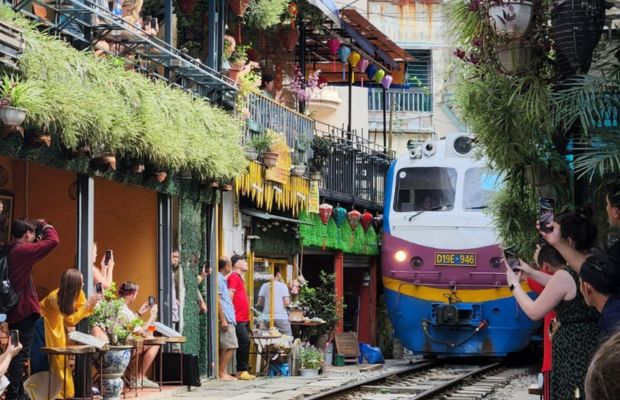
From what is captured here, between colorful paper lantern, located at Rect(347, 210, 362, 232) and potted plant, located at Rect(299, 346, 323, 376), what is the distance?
5275 millimetres

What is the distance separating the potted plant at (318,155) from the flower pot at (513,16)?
13.4m

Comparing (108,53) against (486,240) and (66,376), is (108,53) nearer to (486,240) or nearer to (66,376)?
(66,376)

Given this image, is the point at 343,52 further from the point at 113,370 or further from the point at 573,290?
the point at 573,290

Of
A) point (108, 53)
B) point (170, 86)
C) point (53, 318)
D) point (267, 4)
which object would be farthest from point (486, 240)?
point (53, 318)

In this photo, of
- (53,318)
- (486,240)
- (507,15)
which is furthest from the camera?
(486,240)

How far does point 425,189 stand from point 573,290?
1533 centimetres

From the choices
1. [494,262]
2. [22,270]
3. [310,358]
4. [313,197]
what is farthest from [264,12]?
[22,270]

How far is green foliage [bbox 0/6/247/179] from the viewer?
11008 mm

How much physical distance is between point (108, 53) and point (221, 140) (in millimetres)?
3048

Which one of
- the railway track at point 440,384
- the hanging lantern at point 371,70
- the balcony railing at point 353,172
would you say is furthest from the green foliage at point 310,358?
the hanging lantern at point 371,70

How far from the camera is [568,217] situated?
23.2ft

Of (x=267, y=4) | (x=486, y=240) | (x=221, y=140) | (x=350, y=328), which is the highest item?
(x=267, y=4)

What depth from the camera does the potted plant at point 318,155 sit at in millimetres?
21859

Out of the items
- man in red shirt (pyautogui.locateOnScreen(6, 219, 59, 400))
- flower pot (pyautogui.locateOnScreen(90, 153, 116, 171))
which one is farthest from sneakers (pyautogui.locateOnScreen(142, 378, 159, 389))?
man in red shirt (pyautogui.locateOnScreen(6, 219, 59, 400))
